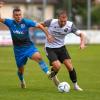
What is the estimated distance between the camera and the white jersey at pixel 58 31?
55.7 ft

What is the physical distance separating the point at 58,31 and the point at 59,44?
400 mm

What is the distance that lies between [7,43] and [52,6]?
44.0 meters

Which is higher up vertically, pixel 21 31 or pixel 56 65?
pixel 21 31

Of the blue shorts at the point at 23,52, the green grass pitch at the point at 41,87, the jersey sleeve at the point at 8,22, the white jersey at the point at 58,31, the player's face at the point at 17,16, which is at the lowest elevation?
the green grass pitch at the point at 41,87

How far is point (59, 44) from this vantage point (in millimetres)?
17219

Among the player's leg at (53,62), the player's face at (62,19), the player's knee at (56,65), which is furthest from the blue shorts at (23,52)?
the player's face at (62,19)

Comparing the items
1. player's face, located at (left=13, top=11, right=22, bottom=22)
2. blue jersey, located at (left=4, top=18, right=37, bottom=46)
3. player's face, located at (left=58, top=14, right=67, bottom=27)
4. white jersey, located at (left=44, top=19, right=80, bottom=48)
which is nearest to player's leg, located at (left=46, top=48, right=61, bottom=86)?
white jersey, located at (left=44, top=19, right=80, bottom=48)

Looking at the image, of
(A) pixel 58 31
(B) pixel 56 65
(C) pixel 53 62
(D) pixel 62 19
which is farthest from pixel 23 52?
(D) pixel 62 19

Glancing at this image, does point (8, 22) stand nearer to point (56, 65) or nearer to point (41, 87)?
point (56, 65)

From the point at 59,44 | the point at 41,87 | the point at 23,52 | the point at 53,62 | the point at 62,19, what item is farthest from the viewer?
the point at 41,87

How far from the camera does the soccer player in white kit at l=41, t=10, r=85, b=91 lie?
664 inches

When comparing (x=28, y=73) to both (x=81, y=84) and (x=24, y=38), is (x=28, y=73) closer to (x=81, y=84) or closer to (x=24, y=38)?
(x=81, y=84)

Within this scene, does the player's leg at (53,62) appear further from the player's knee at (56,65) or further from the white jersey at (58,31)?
the white jersey at (58,31)

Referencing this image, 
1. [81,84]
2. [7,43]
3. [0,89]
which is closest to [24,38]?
[0,89]
